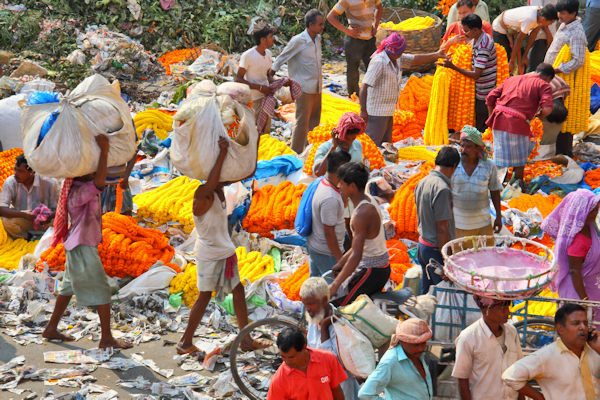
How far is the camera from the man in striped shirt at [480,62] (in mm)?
9414

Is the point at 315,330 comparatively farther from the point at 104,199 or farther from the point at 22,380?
the point at 104,199

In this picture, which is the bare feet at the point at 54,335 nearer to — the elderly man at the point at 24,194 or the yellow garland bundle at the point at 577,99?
the elderly man at the point at 24,194

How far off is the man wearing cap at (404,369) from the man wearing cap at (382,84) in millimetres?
4919

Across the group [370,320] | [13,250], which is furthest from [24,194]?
[370,320]

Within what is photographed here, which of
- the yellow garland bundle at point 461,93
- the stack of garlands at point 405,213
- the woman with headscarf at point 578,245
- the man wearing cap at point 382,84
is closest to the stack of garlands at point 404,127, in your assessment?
the yellow garland bundle at point 461,93

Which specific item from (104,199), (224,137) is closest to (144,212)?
(104,199)

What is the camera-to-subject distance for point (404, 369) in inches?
173

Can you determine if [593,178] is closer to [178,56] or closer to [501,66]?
[501,66]

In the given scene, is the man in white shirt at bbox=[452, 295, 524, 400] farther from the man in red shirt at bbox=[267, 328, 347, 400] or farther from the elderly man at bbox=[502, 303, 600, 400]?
the man in red shirt at bbox=[267, 328, 347, 400]

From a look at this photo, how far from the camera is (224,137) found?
19.3 ft

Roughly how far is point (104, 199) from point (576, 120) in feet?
18.1

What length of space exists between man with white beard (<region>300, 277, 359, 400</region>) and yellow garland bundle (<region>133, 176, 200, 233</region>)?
3.30m

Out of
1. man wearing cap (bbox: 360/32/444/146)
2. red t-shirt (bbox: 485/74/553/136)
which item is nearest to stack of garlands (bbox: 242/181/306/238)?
man wearing cap (bbox: 360/32/444/146)

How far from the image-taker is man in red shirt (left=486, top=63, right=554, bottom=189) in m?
8.45
